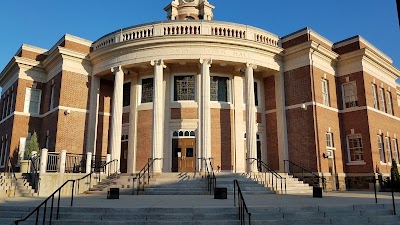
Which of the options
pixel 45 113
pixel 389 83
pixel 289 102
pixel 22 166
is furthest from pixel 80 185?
pixel 389 83

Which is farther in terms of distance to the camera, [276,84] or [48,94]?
[48,94]

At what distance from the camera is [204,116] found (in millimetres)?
18781

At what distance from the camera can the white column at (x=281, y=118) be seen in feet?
68.3

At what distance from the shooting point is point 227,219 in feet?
27.8

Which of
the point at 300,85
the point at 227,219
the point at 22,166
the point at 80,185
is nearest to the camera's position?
the point at 227,219

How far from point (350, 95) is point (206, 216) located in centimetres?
1781

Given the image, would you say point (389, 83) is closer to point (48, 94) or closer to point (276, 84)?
point (276, 84)

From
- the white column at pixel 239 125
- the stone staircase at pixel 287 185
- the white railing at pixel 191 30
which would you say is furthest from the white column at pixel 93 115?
the stone staircase at pixel 287 185

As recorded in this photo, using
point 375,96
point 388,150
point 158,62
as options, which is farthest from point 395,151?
point 158,62

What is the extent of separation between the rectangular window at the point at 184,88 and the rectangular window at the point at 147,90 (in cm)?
160

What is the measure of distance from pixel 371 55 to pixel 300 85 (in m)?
5.76

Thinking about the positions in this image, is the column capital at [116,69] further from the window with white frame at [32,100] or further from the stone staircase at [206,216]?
the stone staircase at [206,216]

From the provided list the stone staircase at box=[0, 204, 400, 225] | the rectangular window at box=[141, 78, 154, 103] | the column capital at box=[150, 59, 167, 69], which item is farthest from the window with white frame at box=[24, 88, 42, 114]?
the stone staircase at box=[0, 204, 400, 225]

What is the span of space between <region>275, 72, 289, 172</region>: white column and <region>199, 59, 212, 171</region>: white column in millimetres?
5088
